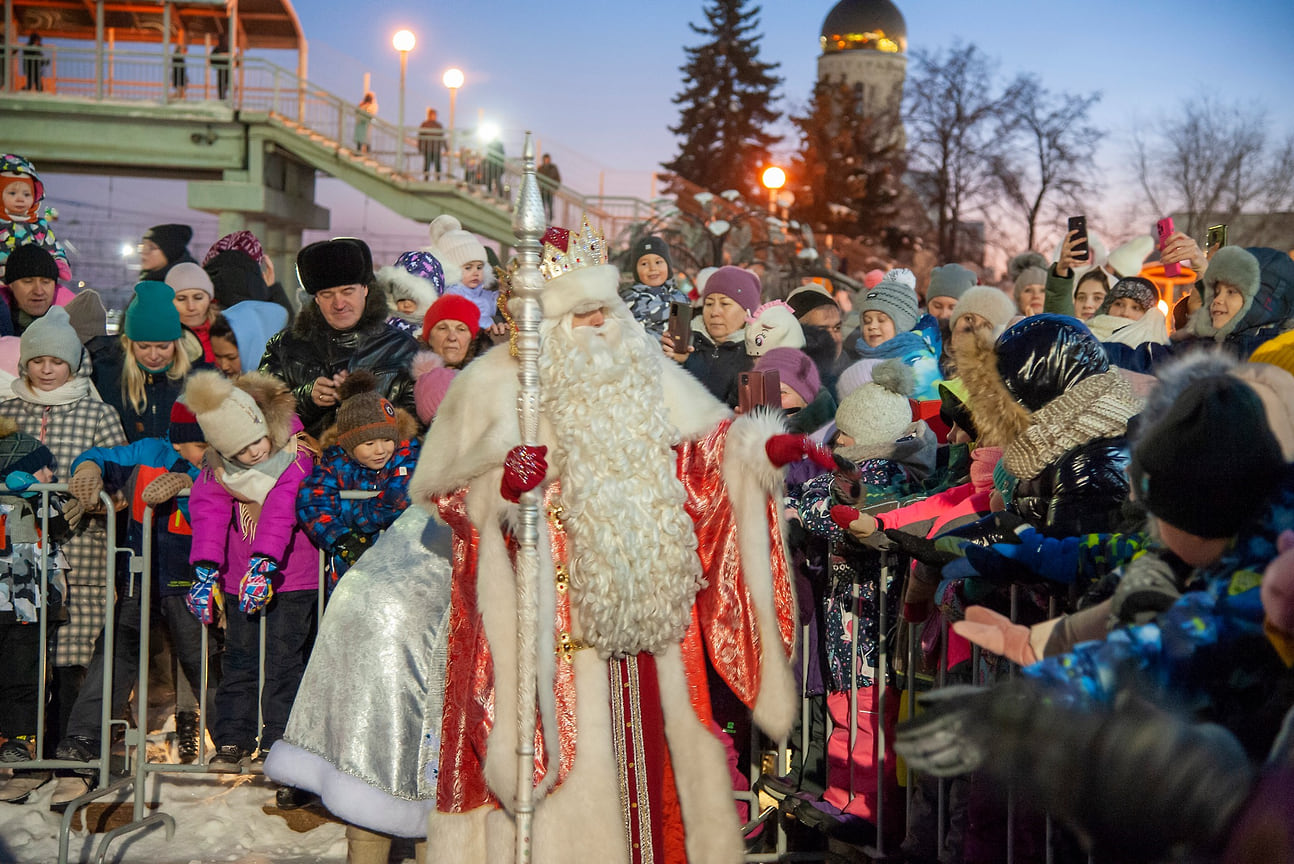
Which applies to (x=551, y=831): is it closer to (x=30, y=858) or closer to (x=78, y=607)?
(x=30, y=858)

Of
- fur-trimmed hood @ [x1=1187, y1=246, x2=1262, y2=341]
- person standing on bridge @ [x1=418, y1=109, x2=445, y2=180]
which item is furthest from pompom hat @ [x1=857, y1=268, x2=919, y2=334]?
person standing on bridge @ [x1=418, y1=109, x2=445, y2=180]

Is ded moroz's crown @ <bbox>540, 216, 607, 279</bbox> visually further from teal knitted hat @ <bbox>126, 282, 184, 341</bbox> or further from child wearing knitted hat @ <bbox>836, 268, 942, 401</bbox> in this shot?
teal knitted hat @ <bbox>126, 282, 184, 341</bbox>

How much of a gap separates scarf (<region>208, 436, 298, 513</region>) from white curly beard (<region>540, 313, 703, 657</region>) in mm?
1885

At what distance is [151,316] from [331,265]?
1.06 meters

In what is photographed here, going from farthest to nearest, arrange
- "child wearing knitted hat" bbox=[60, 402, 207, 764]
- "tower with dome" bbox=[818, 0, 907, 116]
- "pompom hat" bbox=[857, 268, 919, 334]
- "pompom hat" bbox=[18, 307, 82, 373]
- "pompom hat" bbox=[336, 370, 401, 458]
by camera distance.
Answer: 1. "tower with dome" bbox=[818, 0, 907, 116]
2. "pompom hat" bbox=[857, 268, 919, 334]
3. "pompom hat" bbox=[18, 307, 82, 373]
4. "child wearing knitted hat" bbox=[60, 402, 207, 764]
5. "pompom hat" bbox=[336, 370, 401, 458]

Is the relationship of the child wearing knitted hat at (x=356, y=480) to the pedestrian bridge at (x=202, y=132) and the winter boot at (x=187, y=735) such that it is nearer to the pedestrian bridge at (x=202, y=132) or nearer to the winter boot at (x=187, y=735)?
the winter boot at (x=187, y=735)

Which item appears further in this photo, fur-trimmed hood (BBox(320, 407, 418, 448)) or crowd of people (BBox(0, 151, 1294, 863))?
fur-trimmed hood (BBox(320, 407, 418, 448))

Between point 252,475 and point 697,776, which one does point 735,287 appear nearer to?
point 252,475

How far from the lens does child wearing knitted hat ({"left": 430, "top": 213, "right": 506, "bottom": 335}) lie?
819 cm

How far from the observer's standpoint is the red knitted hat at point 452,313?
6.54 metres

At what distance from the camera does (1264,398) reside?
214cm

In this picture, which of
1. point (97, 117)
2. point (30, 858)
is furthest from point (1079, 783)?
point (97, 117)

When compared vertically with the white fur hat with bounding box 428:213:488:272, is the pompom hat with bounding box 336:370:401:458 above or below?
below

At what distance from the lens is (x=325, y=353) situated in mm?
6234
